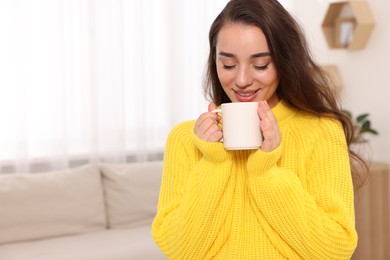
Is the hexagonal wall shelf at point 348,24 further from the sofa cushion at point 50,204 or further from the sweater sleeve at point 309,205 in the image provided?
the sweater sleeve at point 309,205

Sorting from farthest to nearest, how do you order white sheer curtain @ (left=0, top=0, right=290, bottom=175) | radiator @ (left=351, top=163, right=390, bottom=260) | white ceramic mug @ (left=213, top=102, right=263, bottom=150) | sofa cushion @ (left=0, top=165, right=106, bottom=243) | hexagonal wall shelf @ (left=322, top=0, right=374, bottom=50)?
1. hexagonal wall shelf @ (left=322, top=0, right=374, bottom=50)
2. radiator @ (left=351, top=163, right=390, bottom=260)
3. white sheer curtain @ (left=0, top=0, right=290, bottom=175)
4. sofa cushion @ (left=0, top=165, right=106, bottom=243)
5. white ceramic mug @ (left=213, top=102, right=263, bottom=150)

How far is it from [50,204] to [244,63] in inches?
73.4

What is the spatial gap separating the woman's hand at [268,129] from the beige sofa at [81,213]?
5.02 feet

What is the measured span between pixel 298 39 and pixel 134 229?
187 centimetres

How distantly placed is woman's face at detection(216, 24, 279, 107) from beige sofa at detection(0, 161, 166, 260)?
1495 millimetres

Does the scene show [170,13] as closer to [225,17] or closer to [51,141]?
[51,141]

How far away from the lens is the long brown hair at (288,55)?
1219 millimetres

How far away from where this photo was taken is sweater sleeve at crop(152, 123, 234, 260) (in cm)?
120

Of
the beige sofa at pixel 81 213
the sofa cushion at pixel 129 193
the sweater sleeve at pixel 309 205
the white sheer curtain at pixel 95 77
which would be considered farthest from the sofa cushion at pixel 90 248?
the sweater sleeve at pixel 309 205

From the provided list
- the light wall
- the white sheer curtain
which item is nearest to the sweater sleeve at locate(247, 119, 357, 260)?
the light wall

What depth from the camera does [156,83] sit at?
3.32 m

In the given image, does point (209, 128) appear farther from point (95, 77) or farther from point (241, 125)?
point (95, 77)

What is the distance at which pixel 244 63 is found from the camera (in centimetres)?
120

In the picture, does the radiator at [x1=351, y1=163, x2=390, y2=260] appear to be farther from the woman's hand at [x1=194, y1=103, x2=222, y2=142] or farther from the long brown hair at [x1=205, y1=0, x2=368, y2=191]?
the woman's hand at [x1=194, y1=103, x2=222, y2=142]
